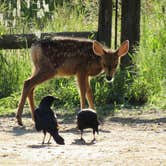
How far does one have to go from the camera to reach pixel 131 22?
44.3 ft

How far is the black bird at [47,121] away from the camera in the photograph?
915cm

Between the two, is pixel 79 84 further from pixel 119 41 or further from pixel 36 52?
pixel 119 41

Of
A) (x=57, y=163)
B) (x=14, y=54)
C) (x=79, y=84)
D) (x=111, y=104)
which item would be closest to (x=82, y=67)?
(x=79, y=84)

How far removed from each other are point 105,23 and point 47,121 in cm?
453

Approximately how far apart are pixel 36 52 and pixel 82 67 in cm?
77

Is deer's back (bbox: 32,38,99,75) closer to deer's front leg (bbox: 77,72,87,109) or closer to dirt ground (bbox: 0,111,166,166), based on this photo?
deer's front leg (bbox: 77,72,87,109)

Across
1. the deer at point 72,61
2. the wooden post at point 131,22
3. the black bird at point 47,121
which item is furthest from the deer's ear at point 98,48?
the wooden post at point 131,22

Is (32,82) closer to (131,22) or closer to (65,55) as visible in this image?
(65,55)

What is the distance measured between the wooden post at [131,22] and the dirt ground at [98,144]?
2.10 meters

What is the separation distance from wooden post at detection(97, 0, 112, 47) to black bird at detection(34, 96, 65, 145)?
3874 millimetres

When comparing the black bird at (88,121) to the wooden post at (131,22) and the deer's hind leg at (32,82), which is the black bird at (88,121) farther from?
the wooden post at (131,22)

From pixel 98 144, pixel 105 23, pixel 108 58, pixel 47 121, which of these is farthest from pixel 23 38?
pixel 98 144

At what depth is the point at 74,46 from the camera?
38.0ft

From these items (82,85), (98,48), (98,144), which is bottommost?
(98,144)
